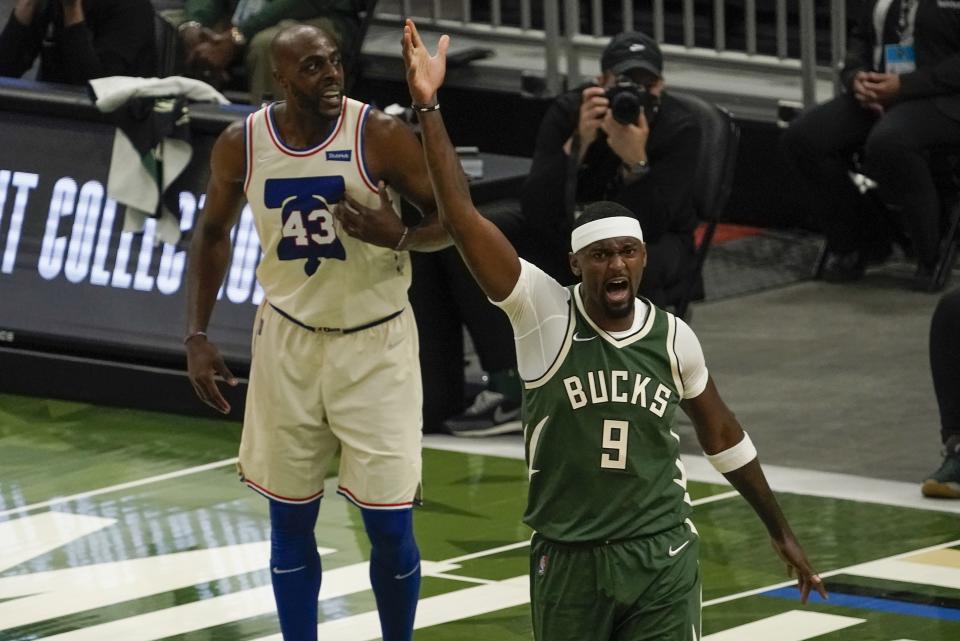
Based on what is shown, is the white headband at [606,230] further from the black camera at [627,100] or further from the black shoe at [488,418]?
the black shoe at [488,418]

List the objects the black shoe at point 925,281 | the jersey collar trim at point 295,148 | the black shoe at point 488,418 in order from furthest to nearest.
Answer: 1. the black shoe at point 925,281
2. the black shoe at point 488,418
3. the jersey collar trim at point 295,148

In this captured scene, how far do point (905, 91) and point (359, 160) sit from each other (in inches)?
216

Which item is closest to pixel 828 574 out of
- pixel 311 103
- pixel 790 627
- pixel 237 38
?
pixel 790 627

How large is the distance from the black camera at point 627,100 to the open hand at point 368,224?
8.70 ft

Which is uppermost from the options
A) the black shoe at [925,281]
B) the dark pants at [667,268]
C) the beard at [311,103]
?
the beard at [311,103]

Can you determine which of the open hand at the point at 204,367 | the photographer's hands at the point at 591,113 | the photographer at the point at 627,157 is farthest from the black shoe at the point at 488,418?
the open hand at the point at 204,367

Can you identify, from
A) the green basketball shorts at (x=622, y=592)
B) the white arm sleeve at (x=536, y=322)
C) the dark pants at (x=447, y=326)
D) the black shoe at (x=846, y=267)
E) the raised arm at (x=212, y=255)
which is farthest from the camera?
the black shoe at (x=846, y=267)

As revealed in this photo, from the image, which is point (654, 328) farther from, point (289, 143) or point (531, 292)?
point (289, 143)

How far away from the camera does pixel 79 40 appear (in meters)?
10.8

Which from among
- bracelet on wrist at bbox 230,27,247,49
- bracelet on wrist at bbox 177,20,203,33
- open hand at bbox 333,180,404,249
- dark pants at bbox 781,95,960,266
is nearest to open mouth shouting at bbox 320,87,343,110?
open hand at bbox 333,180,404,249

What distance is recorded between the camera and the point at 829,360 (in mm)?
10617

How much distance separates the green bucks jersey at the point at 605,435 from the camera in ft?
17.2

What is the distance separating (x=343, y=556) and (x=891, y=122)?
4603 millimetres

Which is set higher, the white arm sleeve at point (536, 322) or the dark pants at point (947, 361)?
the white arm sleeve at point (536, 322)
